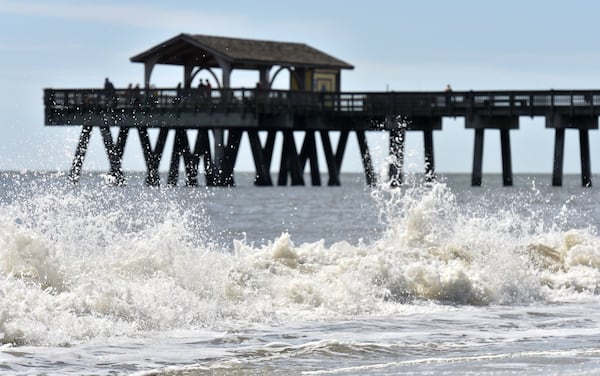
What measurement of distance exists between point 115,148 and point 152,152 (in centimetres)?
136

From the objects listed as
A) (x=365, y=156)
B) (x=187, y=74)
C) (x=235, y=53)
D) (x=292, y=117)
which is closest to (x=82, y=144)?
(x=187, y=74)

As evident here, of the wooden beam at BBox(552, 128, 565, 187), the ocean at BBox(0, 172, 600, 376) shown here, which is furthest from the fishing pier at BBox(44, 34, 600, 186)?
the ocean at BBox(0, 172, 600, 376)

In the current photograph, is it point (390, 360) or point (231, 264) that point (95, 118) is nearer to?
point (231, 264)

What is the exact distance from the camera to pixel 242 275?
1563 centimetres

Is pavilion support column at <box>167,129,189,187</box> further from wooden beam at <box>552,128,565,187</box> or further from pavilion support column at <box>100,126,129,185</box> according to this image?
wooden beam at <box>552,128,565,187</box>

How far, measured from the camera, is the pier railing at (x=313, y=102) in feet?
141

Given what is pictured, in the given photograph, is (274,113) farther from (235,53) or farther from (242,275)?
(242,275)

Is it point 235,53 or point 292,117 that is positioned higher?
point 235,53

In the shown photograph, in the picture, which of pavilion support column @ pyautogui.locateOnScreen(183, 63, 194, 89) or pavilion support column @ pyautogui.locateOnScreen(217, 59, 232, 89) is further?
pavilion support column @ pyautogui.locateOnScreen(183, 63, 194, 89)

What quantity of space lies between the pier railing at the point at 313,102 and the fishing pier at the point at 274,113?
1.3 inches

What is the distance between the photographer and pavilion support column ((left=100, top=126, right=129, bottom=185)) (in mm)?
49219

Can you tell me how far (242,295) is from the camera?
48.4 feet

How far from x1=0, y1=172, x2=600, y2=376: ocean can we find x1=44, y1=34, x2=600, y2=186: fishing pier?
938 inches

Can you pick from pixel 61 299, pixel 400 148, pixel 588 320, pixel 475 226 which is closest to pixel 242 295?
pixel 61 299
